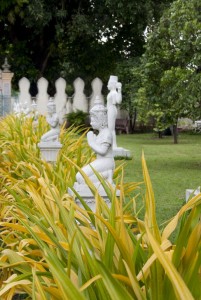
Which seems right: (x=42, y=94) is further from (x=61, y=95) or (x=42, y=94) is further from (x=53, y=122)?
(x=53, y=122)

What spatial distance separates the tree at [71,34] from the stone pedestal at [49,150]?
697 inches

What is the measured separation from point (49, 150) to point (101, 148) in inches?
118

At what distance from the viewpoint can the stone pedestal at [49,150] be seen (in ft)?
24.0

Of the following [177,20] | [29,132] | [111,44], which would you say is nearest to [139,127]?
[111,44]

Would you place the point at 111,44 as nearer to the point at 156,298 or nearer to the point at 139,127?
the point at 139,127

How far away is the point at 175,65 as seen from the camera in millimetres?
12461

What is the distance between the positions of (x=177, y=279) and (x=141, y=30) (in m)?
25.0

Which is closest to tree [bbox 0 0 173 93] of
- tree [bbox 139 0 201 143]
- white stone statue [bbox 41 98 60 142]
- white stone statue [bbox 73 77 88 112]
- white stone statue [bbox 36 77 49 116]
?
white stone statue [bbox 73 77 88 112]

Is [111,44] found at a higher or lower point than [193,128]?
higher

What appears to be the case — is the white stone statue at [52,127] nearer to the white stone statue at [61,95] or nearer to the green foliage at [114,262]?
the green foliage at [114,262]

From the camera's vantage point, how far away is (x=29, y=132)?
850cm

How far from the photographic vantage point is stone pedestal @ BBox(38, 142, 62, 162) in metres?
7.31

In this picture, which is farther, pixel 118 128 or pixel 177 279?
pixel 118 128

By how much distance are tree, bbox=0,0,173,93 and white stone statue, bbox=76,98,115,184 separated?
2047cm
